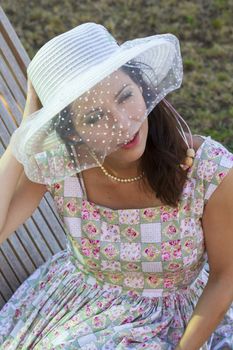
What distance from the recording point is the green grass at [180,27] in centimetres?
479

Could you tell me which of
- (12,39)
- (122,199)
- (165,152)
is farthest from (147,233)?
(12,39)

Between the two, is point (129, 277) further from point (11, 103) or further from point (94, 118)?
point (11, 103)

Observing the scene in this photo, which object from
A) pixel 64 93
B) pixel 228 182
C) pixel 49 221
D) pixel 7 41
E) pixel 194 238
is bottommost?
pixel 49 221

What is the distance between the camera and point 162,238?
231 cm

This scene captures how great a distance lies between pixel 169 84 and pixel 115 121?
0.75 ft

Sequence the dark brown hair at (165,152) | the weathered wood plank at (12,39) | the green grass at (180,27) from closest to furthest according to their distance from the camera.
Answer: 1. the dark brown hair at (165,152)
2. the weathered wood plank at (12,39)
3. the green grass at (180,27)

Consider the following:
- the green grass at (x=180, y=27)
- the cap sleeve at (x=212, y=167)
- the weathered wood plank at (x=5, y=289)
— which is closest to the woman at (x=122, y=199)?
the cap sleeve at (x=212, y=167)

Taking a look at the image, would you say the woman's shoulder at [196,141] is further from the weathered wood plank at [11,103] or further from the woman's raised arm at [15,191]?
the weathered wood plank at [11,103]

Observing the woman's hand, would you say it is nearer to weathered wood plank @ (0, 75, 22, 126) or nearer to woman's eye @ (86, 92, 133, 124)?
woman's eye @ (86, 92, 133, 124)

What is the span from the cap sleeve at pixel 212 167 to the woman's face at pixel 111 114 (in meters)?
0.24

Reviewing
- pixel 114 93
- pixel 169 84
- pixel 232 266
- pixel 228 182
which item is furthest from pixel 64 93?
pixel 232 266

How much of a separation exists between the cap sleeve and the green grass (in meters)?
2.39

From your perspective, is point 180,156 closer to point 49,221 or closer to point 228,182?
point 228,182

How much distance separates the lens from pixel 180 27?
5395mm
